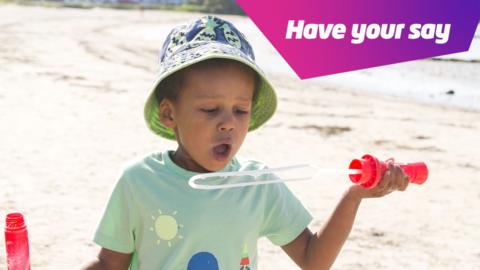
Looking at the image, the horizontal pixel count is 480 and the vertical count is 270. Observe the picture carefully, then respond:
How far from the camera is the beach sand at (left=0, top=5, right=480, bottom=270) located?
366 centimetres

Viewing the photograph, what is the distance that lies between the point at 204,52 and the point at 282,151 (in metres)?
4.23

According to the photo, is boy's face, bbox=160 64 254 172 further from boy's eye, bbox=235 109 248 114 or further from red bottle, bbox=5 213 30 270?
red bottle, bbox=5 213 30 270

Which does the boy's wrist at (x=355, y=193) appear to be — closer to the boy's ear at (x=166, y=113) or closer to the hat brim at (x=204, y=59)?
the hat brim at (x=204, y=59)

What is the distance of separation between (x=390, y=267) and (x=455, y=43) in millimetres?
14598

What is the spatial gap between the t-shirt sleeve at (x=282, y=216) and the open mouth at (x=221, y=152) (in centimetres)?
21

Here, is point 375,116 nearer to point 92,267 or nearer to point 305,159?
point 305,159

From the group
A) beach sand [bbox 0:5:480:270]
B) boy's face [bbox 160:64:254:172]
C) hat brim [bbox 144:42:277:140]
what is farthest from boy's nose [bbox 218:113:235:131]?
beach sand [bbox 0:5:480:270]

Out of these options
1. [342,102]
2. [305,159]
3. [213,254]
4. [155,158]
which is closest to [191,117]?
[155,158]

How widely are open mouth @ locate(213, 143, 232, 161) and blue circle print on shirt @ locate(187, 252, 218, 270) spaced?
0.91 feet

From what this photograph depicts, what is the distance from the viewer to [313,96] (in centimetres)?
969

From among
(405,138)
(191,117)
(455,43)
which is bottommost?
(191,117)

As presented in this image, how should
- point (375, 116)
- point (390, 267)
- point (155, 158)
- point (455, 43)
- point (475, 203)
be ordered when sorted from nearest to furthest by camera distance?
point (155, 158)
point (390, 267)
point (475, 203)
point (375, 116)
point (455, 43)

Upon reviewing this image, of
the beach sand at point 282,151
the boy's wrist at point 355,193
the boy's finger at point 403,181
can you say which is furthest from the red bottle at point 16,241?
the beach sand at point 282,151

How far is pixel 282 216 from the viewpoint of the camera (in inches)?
76.7
